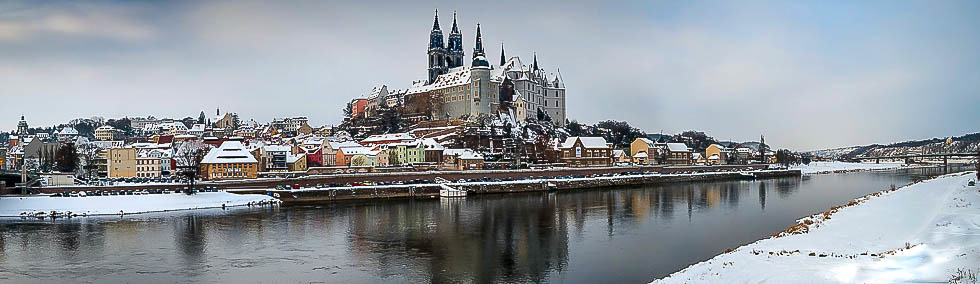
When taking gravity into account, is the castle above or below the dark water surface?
above

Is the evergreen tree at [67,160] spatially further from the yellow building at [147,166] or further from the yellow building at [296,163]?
the yellow building at [296,163]

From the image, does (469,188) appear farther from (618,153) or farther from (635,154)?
(635,154)

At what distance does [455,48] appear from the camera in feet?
263

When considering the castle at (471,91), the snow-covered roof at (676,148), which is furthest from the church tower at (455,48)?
the snow-covered roof at (676,148)

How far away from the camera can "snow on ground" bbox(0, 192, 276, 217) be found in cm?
2548

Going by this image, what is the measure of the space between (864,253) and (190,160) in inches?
1587

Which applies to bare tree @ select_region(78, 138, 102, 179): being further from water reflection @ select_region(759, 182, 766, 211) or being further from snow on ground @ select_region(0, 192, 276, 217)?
water reflection @ select_region(759, 182, 766, 211)

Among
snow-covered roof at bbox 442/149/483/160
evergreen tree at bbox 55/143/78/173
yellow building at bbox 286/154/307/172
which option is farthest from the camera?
snow-covered roof at bbox 442/149/483/160

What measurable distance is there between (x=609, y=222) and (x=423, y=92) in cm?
5172

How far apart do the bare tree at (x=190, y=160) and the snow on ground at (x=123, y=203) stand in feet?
4.18

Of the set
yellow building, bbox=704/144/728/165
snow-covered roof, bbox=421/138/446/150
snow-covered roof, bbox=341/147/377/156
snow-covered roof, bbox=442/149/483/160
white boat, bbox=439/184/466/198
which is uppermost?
snow-covered roof, bbox=421/138/446/150

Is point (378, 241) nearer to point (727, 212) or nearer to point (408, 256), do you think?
point (408, 256)

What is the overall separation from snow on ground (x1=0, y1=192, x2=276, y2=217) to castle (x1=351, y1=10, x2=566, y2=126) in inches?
1472

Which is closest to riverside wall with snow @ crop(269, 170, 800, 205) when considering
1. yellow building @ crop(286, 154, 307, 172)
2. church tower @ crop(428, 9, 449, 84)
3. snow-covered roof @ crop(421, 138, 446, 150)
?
snow-covered roof @ crop(421, 138, 446, 150)
